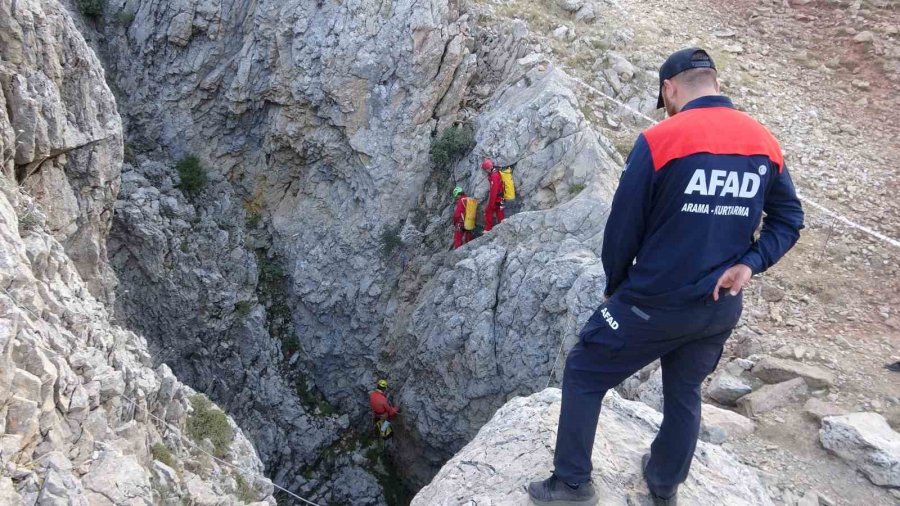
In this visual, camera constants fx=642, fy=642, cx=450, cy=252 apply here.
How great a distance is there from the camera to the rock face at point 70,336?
14.5 ft

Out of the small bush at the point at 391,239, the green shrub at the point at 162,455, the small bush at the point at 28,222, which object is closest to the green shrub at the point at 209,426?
the green shrub at the point at 162,455

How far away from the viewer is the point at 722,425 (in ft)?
20.0

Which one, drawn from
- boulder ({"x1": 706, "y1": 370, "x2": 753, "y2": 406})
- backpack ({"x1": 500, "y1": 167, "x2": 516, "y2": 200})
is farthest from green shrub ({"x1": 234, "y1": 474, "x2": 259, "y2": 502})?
backpack ({"x1": 500, "y1": 167, "x2": 516, "y2": 200})

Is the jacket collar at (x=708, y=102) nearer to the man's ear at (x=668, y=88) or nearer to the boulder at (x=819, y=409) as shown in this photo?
the man's ear at (x=668, y=88)

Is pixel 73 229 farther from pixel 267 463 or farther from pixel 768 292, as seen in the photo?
pixel 768 292

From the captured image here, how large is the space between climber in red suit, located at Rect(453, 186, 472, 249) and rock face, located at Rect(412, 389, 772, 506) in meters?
7.41

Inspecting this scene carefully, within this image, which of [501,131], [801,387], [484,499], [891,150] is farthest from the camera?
[501,131]

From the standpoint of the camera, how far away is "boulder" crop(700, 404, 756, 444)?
593 centimetres

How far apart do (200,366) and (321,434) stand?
125 inches

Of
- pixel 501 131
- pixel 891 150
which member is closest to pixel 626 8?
pixel 501 131

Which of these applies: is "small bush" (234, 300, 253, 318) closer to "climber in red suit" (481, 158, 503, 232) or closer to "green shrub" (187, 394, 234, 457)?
"climber in red suit" (481, 158, 503, 232)

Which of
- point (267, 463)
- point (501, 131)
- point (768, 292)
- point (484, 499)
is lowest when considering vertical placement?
point (267, 463)

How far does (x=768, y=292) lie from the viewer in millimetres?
8859

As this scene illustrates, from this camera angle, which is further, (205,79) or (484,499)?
(205,79)
